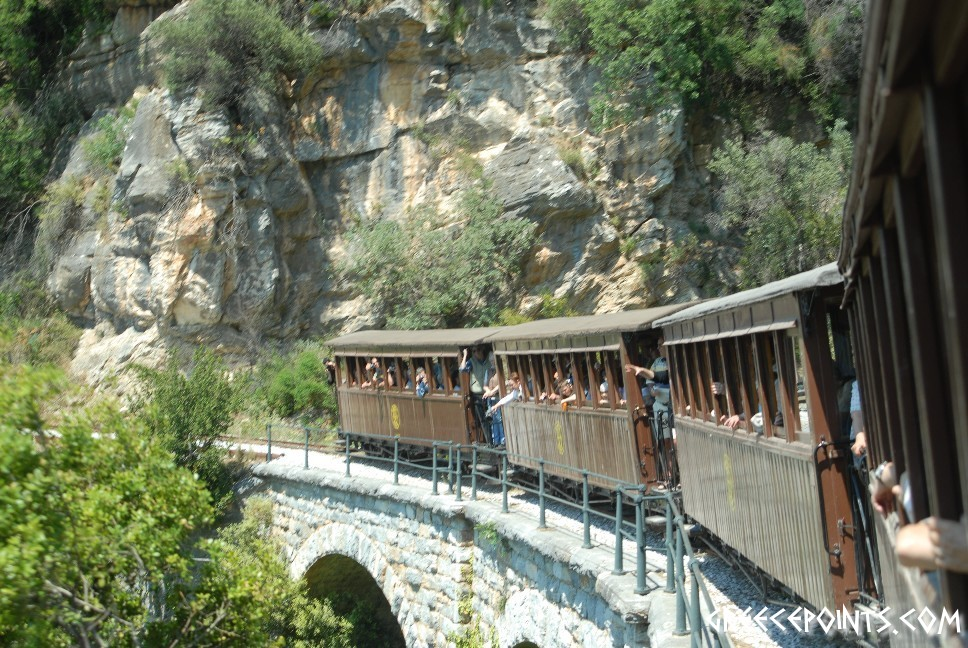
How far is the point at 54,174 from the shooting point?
133 feet

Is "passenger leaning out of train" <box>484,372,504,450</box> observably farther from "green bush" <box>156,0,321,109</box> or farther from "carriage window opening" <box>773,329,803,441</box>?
"green bush" <box>156,0,321,109</box>

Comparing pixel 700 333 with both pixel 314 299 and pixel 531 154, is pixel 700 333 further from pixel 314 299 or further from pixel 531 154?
pixel 314 299

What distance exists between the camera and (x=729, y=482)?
30.2ft

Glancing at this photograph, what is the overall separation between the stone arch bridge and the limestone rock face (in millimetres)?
12224

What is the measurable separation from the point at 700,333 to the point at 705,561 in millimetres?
3159

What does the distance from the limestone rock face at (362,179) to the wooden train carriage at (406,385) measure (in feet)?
29.4

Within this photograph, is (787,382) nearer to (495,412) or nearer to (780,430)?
(780,430)

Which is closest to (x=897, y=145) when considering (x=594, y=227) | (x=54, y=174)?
(x=594, y=227)

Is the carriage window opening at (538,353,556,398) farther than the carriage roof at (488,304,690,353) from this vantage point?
Yes

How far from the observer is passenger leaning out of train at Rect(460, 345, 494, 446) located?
17.5m

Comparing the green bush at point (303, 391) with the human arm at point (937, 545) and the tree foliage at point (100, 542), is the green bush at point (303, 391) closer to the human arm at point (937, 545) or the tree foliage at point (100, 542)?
the tree foliage at point (100, 542)

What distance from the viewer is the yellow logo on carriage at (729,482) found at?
908cm

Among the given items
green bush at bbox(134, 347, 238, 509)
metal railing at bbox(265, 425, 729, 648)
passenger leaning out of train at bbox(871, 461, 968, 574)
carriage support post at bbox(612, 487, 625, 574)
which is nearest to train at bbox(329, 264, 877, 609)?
metal railing at bbox(265, 425, 729, 648)

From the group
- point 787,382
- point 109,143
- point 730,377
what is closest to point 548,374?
point 730,377
